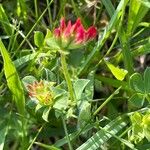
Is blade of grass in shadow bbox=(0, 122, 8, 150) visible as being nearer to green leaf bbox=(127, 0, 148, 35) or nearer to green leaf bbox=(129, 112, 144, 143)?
green leaf bbox=(129, 112, 144, 143)

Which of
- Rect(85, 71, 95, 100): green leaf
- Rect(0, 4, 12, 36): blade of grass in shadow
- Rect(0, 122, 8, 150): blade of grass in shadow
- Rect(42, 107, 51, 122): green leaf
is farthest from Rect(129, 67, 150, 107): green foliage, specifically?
Rect(0, 4, 12, 36): blade of grass in shadow

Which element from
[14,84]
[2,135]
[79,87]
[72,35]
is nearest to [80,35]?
[72,35]

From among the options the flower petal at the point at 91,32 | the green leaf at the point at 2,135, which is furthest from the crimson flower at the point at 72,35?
the green leaf at the point at 2,135

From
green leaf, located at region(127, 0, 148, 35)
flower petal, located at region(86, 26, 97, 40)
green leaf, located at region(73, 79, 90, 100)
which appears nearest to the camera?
flower petal, located at region(86, 26, 97, 40)

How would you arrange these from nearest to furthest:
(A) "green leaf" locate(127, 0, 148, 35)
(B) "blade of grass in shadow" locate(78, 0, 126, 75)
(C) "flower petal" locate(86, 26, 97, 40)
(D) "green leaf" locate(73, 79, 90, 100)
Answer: (C) "flower petal" locate(86, 26, 97, 40) < (D) "green leaf" locate(73, 79, 90, 100) < (B) "blade of grass in shadow" locate(78, 0, 126, 75) < (A) "green leaf" locate(127, 0, 148, 35)

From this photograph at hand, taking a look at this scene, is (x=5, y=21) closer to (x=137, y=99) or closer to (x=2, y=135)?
(x=2, y=135)

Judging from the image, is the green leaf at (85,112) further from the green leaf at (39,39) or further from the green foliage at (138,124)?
the green leaf at (39,39)

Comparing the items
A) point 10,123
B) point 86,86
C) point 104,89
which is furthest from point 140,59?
point 10,123

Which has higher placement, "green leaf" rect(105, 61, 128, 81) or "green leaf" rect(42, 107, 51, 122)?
"green leaf" rect(42, 107, 51, 122)

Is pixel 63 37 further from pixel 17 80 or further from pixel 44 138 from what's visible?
pixel 44 138
